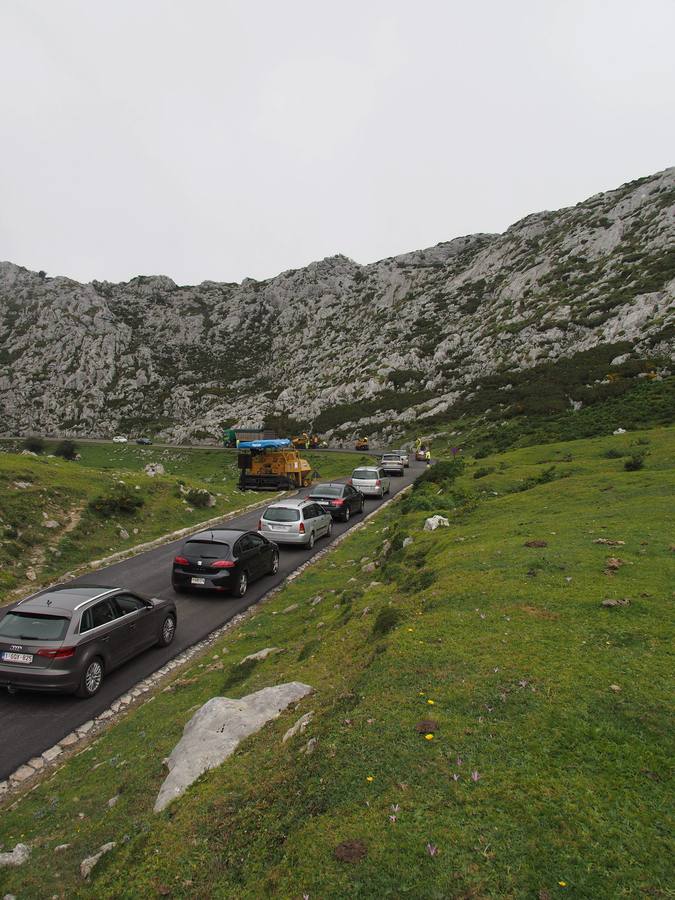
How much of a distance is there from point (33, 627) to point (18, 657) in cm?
49

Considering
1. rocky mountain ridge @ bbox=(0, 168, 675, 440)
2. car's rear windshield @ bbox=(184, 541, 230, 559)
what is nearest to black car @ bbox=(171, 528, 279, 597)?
car's rear windshield @ bbox=(184, 541, 230, 559)

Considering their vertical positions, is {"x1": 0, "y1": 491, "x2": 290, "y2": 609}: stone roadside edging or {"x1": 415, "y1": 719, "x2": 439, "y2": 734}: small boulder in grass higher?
{"x1": 415, "y1": 719, "x2": 439, "y2": 734}: small boulder in grass

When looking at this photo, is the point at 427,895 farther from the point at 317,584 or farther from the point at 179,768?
the point at 317,584

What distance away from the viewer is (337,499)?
956 inches

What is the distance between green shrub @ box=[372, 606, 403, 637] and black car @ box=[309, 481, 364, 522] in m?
15.5

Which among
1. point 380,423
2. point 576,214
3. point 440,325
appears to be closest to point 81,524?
point 380,423

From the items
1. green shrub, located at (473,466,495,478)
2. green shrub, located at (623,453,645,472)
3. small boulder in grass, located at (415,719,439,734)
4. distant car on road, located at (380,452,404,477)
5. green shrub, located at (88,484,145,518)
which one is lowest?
distant car on road, located at (380,452,404,477)

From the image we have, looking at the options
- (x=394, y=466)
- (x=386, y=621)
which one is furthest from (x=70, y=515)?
(x=394, y=466)

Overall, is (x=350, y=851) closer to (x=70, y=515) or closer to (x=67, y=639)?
(x=67, y=639)

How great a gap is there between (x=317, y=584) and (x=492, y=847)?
37.6 ft

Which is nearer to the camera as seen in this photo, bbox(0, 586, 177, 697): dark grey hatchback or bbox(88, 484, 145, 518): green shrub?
bbox(0, 586, 177, 697): dark grey hatchback

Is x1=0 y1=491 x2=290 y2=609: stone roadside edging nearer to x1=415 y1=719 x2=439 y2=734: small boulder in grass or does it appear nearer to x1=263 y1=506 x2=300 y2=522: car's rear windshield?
x1=263 y1=506 x2=300 y2=522: car's rear windshield

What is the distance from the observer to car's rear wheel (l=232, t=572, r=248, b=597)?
557 inches

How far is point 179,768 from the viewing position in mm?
5336
